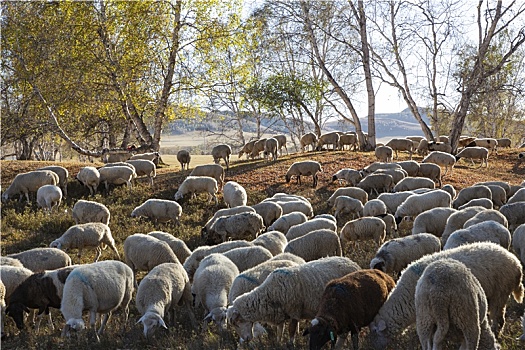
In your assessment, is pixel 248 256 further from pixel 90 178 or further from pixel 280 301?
pixel 90 178

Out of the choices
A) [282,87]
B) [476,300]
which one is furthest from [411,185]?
[282,87]

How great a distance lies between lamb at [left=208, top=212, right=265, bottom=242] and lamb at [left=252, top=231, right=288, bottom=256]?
2426mm

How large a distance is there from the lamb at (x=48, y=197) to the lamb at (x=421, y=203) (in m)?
10.0

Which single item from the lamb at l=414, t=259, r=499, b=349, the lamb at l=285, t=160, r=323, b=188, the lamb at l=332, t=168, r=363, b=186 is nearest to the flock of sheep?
the lamb at l=414, t=259, r=499, b=349

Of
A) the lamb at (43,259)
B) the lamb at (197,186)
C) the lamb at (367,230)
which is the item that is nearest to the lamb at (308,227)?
the lamb at (367,230)

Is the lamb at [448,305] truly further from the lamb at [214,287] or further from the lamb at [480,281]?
the lamb at [214,287]

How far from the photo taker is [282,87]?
109ft

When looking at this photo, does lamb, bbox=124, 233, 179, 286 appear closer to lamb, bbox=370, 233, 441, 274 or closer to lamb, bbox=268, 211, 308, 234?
lamb, bbox=268, 211, 308, 234

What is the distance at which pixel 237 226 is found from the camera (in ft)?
43.5

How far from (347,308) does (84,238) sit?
25.1ft

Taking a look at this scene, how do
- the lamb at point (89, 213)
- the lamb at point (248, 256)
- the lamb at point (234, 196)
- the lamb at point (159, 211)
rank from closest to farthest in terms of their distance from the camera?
the lamb at point (248, 256) → the lamb at point (89, 213) → the lamb at point (159, 211) → the lamb at point (234, 196)

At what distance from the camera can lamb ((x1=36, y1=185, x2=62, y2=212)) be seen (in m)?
16.3

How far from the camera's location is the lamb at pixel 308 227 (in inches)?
465

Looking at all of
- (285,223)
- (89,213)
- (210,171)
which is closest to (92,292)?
(285,223)
